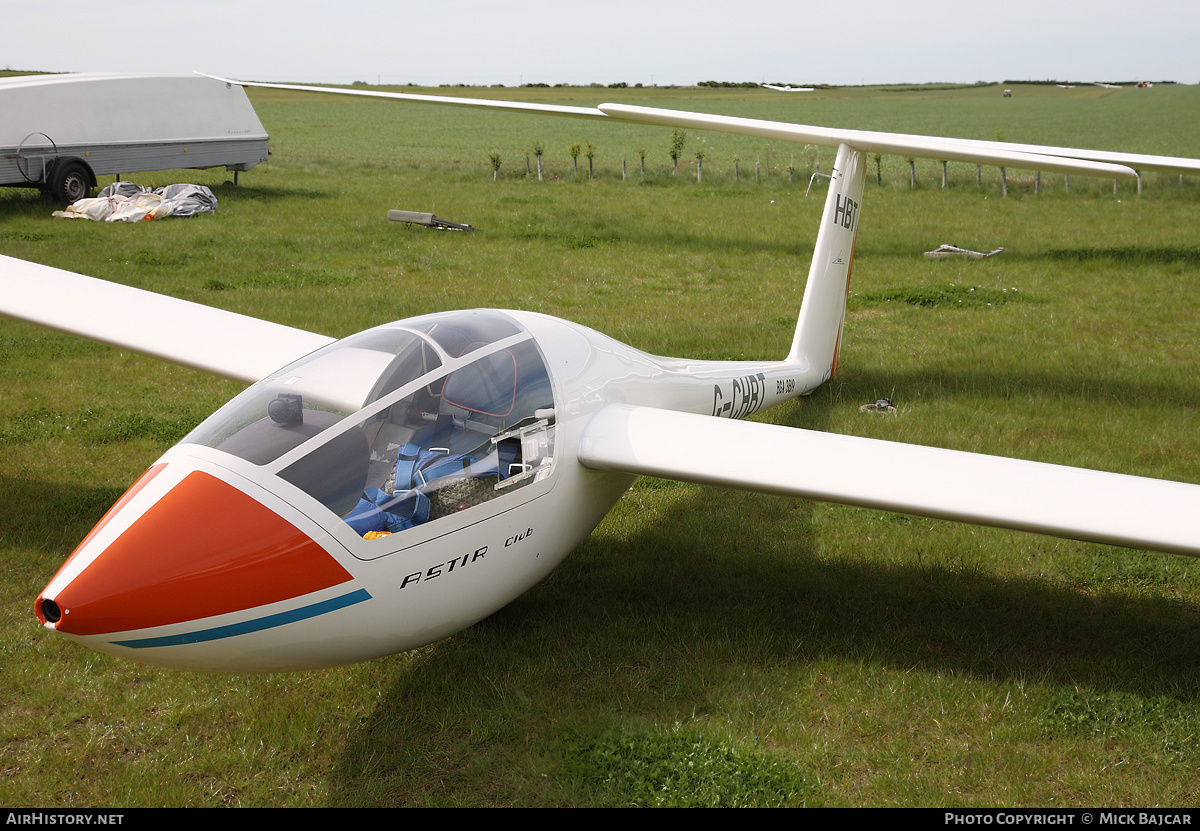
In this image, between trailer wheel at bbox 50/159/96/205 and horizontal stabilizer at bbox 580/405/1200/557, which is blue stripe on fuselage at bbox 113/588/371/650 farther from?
trailer wheel at bbox 50/159/96/205

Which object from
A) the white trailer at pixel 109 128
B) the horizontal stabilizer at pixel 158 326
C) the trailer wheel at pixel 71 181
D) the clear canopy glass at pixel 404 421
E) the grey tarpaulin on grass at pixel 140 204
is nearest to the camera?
the clear canopy glass at pixel 404 421

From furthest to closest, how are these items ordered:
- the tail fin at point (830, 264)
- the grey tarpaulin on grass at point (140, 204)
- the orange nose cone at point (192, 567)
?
the grey tarpaulin on grass at point (140, 204), the tail fin at point (830, 264), the orange nose cone at point (192, 567)

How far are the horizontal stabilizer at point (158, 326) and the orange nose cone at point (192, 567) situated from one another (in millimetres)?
2830

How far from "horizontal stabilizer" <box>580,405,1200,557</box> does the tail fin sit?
11.6ft

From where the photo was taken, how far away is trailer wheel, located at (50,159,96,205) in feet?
67.1

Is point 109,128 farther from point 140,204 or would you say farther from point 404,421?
point 404,421

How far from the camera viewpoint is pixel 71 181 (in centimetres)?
2086

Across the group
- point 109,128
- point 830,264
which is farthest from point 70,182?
point 830,264

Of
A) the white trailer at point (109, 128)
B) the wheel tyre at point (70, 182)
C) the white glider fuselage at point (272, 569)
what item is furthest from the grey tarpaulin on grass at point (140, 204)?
the white glider fuselage at point (272, 569)

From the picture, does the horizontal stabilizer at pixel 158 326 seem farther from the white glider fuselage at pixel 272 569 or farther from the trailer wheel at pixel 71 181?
the trailer wheel at pixel 71 181

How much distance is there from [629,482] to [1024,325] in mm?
9405

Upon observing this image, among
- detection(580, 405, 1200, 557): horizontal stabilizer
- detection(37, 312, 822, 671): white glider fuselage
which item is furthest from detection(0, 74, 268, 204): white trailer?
detection(580, 405, 1200, 557): horizontal stabilizer

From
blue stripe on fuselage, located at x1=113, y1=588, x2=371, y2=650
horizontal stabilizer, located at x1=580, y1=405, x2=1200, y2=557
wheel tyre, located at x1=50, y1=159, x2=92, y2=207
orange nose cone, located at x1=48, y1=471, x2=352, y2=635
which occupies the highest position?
wheel tyre, located at x1=50, y1=159, x2=92, y2=207

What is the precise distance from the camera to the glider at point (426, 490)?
3479 millimetres
